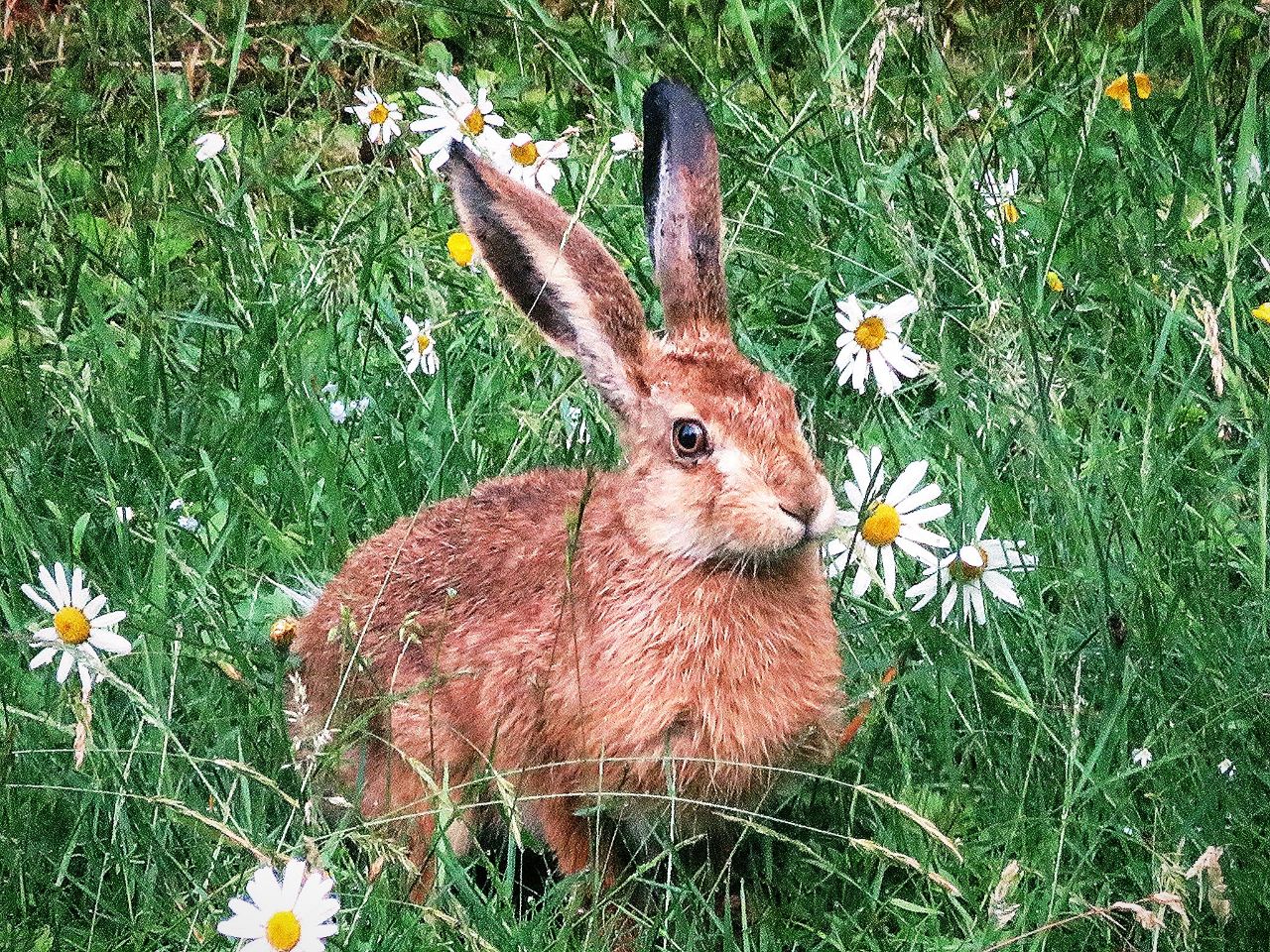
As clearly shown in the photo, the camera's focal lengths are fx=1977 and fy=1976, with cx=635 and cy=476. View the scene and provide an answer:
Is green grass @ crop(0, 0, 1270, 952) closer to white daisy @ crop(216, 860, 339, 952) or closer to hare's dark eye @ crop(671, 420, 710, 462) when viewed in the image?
white daisy @ crop(216, 860, 339, 952)

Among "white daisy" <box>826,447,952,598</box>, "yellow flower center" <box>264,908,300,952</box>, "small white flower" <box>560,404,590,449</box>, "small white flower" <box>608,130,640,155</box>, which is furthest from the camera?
"small white flower" <box>608,130,640,155</box>

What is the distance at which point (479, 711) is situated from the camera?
3.46m

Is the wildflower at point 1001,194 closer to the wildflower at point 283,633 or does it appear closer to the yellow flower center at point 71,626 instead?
the wildflower at point 283,633

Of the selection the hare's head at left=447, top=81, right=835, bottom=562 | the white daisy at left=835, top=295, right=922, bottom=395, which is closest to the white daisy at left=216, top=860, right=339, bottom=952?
the hare's head at left=447, top=81, right=835, bottom=562

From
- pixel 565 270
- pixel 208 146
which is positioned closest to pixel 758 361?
pixel 565 270

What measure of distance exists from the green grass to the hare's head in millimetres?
219

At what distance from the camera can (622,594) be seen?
345 centimetres

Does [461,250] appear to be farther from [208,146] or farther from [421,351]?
[208,146]

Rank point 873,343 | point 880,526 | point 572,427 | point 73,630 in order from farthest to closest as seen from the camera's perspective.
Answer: point 572,427 → point 873,343 → point 880,526 → point 73,630

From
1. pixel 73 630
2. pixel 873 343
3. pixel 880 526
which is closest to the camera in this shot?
pixel 73 630

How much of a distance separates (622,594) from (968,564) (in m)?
0.64

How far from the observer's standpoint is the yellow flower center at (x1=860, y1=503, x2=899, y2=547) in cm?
356

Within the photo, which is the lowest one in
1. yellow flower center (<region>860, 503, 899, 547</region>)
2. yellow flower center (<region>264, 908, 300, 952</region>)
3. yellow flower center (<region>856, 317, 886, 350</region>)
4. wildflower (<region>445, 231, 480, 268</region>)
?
wildflower (<region>445, 231, 480, 268</region>)

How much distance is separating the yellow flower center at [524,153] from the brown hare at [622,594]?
55.1 inches
